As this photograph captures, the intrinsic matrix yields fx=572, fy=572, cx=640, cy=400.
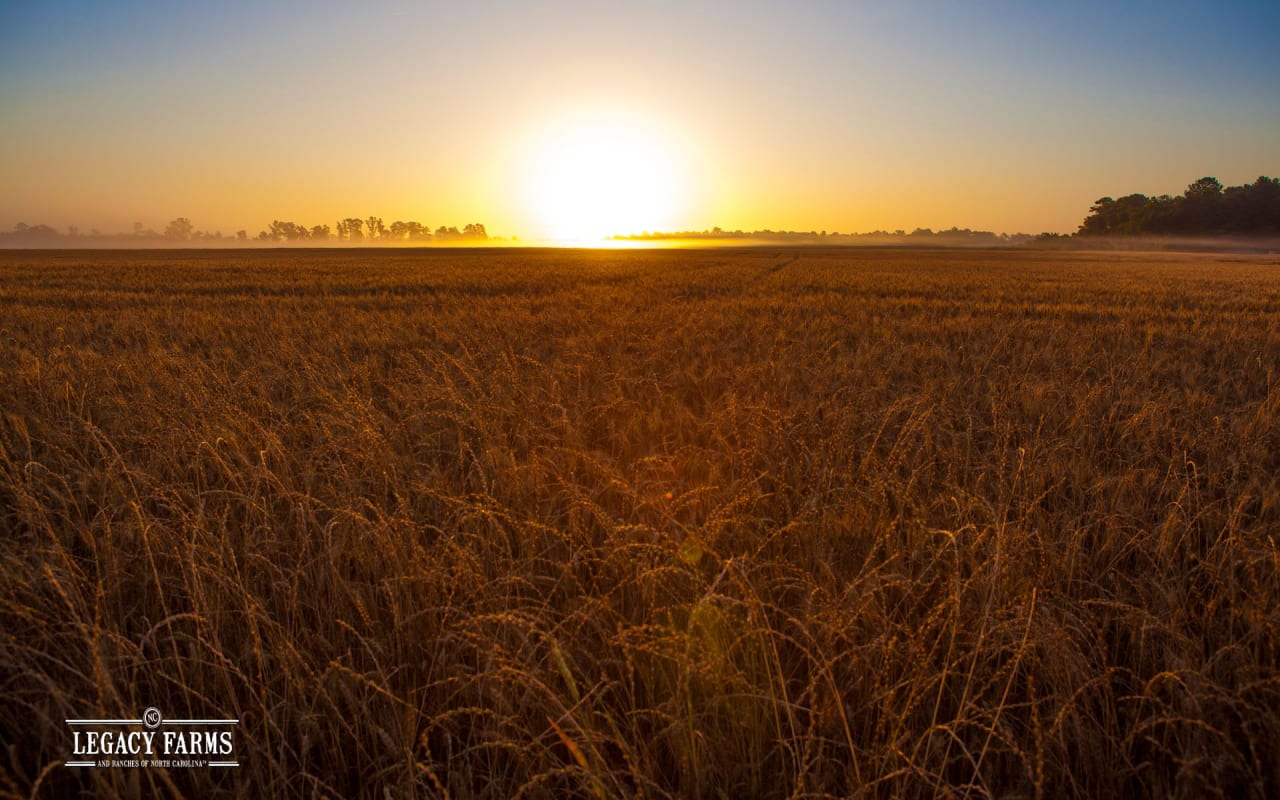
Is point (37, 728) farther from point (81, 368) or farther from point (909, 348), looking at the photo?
point (909, 348)

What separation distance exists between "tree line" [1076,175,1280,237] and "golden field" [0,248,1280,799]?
5474 inches

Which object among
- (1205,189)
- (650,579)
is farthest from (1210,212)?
(650,579)

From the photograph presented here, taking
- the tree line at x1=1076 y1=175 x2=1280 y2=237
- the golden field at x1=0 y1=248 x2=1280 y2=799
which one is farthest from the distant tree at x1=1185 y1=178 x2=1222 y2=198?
the golden field at x1=0 y1=248 x2=1280 y2=799

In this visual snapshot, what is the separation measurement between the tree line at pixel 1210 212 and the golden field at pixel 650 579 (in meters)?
139

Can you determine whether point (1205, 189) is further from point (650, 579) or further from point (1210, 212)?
point (650, 579)

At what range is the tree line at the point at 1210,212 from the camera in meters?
98.9

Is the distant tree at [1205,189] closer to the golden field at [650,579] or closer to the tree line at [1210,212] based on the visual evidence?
the tree line at [1210,212]

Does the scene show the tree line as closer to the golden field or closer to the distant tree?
the distant tree

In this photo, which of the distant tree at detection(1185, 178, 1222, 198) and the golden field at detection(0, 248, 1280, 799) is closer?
the golden field at detection(0, 248, 1280, 799)

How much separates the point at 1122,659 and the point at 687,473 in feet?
7.70

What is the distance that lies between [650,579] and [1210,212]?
490ft

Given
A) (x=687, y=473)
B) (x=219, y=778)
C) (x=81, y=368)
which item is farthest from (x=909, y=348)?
(x=81, y=368)

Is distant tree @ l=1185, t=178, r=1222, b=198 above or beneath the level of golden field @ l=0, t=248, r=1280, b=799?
above

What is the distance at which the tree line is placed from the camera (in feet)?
325
